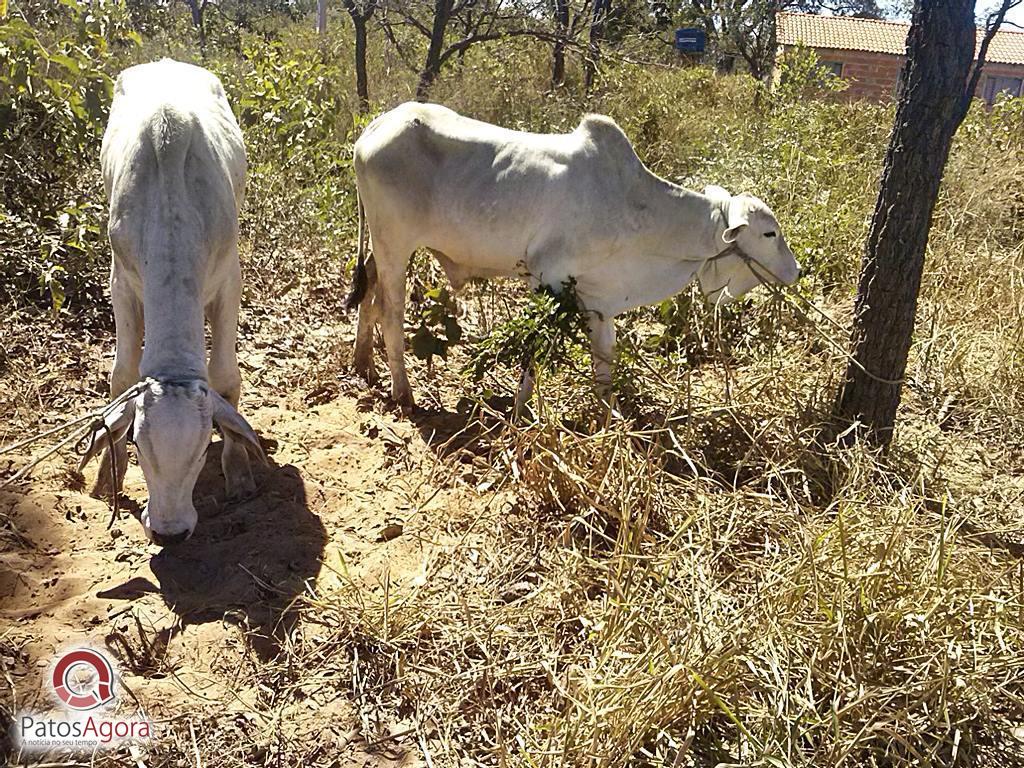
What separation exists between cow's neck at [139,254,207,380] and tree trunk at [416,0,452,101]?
18.6 feet

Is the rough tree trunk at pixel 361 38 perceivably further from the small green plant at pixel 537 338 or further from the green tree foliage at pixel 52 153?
the small green plant at pixel 537 338

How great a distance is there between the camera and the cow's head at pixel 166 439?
282 centimetres

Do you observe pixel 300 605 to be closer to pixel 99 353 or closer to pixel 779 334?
pixel 99 353

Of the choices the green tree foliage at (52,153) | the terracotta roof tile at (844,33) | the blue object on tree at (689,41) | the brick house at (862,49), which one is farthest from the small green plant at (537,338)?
the terracotta roof tile at (844,33)

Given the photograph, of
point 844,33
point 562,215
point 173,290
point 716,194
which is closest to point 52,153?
point 173,290

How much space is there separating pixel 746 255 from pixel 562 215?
0.95 m

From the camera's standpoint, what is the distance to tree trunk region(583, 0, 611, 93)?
8861 millimetres

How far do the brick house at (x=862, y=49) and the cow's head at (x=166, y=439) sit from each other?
19607 millimetres

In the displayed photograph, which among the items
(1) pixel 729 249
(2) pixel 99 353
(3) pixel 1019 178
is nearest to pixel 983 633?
(1) pixel 729 249

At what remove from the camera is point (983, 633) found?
8.18ft

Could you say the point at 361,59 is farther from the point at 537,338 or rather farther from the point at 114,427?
the point at 114,427

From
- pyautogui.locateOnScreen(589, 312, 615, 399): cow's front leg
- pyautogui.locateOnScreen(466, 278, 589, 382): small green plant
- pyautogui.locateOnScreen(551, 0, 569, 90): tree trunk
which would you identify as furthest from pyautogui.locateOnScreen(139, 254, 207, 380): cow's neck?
pyautogui.locateOnScreen(551, 0, 569, 90): tree trunk

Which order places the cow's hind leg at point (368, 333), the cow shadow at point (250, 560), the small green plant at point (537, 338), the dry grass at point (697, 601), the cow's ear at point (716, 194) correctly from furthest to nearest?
1. the cow's hind leg at point (368, 333)
2. the cow's ear at point (716, 194)
3. the small green plant at point (537, 338)
4. the cow shadow at point (250, 560)
5. the dry grass at point (697, 601)

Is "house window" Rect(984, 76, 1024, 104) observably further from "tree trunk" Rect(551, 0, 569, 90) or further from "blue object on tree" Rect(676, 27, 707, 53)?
"tree trunk" Rect(551, 0, 569, 90)
